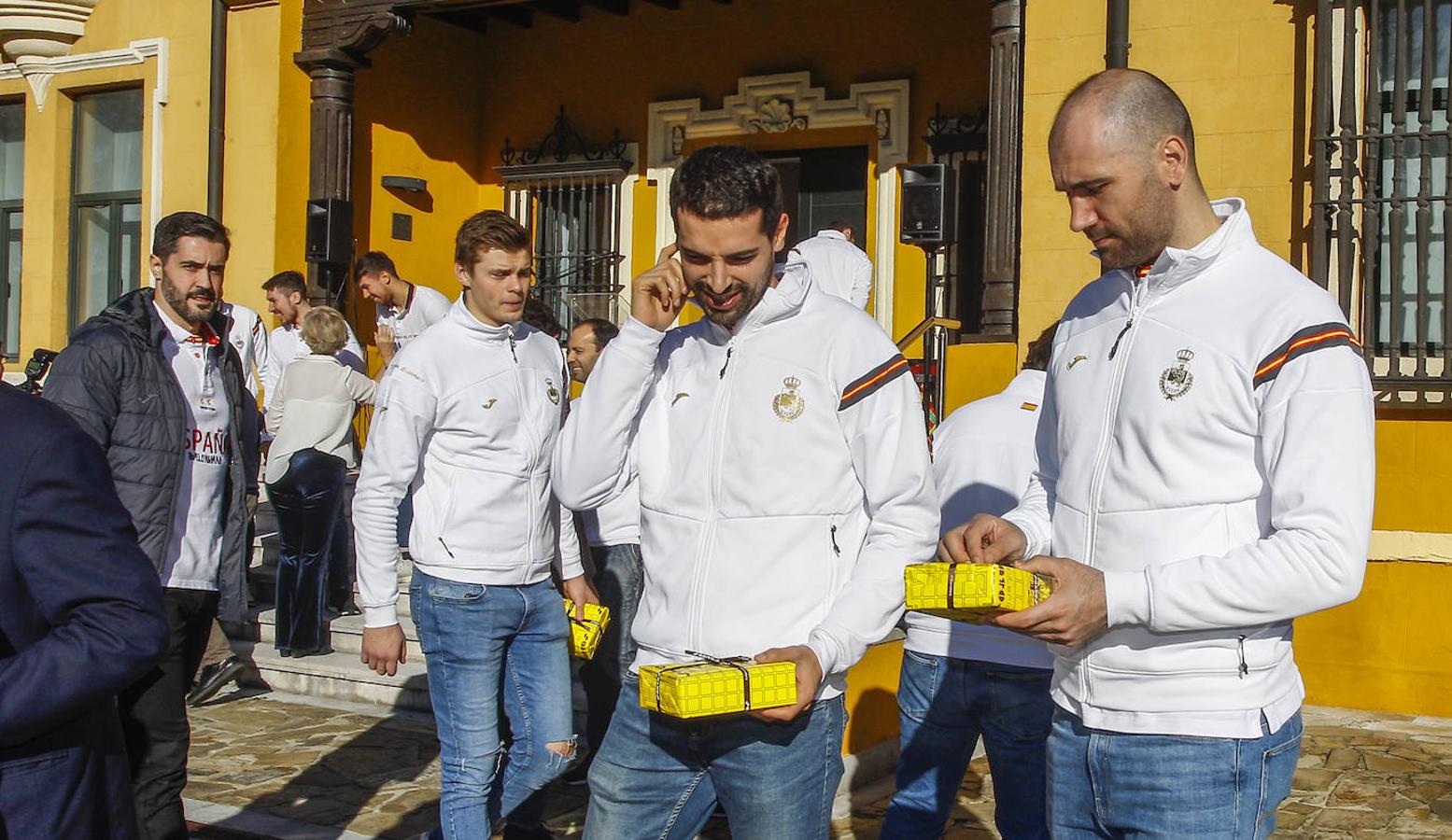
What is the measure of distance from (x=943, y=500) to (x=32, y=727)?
8.80 feet

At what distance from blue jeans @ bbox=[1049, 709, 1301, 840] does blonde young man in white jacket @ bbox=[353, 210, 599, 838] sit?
2.41 m

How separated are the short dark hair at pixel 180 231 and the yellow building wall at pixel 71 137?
862cm

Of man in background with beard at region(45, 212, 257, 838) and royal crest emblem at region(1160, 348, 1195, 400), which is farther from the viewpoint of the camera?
man in background with beard at region(45, 212, 257, 838)

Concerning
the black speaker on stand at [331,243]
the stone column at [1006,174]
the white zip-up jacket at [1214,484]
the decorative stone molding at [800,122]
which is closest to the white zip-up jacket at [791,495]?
the white zip-up jacket at [1214,484]

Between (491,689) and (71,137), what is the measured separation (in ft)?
38.0

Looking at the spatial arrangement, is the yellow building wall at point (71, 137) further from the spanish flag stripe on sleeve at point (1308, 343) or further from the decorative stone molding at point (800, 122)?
the spanish flag stripe on sleeve at point (1308, 343)

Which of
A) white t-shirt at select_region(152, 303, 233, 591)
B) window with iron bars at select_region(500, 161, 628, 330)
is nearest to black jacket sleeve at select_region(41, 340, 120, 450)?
white t-shirt at select_region(152, 303, 233, 591)

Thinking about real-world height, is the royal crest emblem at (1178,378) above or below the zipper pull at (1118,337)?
below

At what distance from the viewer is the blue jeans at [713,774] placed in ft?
9.78

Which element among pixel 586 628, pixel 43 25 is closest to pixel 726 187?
pixel 586 628

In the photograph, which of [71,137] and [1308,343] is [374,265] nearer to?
[71,137]

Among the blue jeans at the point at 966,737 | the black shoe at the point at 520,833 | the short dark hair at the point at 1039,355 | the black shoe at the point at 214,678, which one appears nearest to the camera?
the blue jeans at the point at 966,737

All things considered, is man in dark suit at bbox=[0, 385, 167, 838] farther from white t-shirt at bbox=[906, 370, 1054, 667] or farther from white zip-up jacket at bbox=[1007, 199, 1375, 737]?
white t-shirt at bbox=[906, 370, 1054, 667]

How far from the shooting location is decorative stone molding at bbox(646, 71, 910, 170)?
12.2 meters
